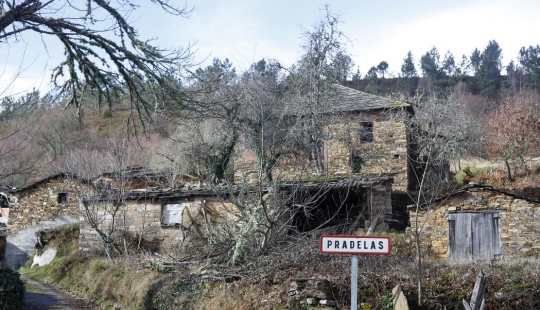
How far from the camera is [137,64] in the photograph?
8953 millimetres

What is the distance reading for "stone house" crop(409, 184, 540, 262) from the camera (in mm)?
14984

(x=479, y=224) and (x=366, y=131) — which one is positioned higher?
(x=366, y=131)

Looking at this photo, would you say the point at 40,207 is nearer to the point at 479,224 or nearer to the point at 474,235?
the point at 474,235

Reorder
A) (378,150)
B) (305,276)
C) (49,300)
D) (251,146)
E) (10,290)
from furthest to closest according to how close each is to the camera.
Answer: (378,150), (251,146), (49,300), (10,290), (305,276)

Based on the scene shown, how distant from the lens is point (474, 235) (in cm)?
1539

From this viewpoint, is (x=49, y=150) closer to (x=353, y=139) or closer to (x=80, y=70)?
(x=353, y=139)

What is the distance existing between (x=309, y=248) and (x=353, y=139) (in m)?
13.7

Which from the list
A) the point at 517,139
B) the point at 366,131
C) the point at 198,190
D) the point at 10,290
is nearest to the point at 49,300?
the point at 10,290

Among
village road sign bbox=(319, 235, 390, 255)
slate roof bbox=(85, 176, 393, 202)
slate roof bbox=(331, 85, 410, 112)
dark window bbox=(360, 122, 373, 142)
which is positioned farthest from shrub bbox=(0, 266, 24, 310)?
dark window bbox=(360, 122, 373, 142)

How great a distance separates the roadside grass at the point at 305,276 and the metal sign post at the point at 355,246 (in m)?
3.31

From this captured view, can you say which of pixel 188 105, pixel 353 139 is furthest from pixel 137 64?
pixel 353 139

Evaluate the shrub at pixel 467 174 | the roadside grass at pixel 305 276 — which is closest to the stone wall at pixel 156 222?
the roadside grass at pixel 305 276

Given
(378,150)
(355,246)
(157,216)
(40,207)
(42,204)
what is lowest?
(40,207)

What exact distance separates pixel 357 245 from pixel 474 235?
11.0 meters
